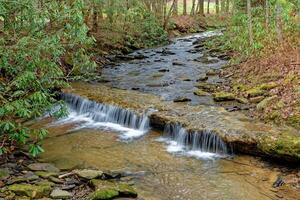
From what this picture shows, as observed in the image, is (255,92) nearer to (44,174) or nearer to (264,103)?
(264,103)

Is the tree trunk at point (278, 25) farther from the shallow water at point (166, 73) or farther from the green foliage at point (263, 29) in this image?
the shallow water at point (166, 73)

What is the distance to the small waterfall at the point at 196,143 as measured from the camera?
368 inches

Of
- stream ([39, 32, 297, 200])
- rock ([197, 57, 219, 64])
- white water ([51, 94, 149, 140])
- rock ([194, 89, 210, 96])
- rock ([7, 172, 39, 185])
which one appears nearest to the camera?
rock ([7, 172, 39, 185])

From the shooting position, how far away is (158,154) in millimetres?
9305

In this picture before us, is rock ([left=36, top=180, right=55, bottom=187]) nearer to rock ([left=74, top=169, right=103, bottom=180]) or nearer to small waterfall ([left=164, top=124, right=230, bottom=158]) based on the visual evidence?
rock ([left=74, top=169, right=103, bottom=180])

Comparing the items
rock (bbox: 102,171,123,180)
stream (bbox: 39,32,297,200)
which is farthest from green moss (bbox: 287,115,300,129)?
rock (bbox: 102,171,123,180)

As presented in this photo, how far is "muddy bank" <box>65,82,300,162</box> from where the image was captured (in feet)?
28.0

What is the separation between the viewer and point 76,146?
386 inches

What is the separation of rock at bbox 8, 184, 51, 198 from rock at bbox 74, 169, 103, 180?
0.82 m

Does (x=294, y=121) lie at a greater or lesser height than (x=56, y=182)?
greater

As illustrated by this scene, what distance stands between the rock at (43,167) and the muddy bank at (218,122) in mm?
3548

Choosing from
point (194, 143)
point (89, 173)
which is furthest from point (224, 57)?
point (89, 173)

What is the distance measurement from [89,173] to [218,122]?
12.9ft

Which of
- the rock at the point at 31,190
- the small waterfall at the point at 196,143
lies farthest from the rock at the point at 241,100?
the rock at the point at 31,190
